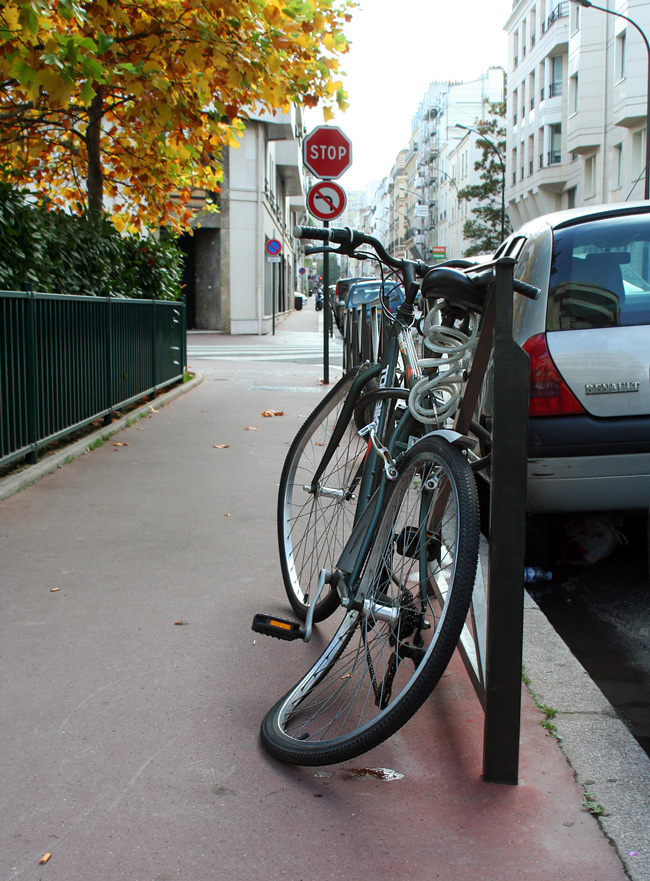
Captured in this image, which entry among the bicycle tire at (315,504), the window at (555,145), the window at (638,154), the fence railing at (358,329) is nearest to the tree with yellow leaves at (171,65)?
the fence railing at (358,329)

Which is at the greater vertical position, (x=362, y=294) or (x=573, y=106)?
(x=573, y=106)

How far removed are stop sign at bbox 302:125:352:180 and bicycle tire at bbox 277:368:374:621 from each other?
30.1 ft

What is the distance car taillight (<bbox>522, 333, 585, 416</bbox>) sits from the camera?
14.1ft

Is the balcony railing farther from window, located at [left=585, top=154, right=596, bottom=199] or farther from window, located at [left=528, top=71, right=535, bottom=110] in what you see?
window, located at [left=585, top=154, right=596, bottom=199]

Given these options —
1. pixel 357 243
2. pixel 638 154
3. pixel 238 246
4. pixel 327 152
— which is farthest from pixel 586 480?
pixel 638 154

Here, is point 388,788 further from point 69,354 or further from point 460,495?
point 69,354

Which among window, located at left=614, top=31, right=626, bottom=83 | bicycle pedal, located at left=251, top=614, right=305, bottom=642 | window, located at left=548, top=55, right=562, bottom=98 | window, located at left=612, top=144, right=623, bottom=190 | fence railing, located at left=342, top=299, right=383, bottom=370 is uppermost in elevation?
window, located at left=548, top=55, right=562, bottom=98

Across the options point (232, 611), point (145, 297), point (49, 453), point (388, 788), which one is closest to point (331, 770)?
point (388, 788)

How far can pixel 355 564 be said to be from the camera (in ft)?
9.52

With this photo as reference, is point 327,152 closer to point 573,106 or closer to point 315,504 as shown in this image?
point 315,504

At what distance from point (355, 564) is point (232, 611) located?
123 centimetres

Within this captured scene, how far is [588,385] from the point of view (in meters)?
4.29

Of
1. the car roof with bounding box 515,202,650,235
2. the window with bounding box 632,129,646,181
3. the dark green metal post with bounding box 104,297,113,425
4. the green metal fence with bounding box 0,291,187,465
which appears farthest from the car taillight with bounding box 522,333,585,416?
the window with bounding box 632,129,646,181

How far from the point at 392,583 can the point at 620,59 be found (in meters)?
39.5
